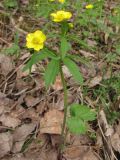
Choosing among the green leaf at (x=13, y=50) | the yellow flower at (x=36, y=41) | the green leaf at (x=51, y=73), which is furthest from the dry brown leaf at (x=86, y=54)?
the green leaf at (x=51, y=73)

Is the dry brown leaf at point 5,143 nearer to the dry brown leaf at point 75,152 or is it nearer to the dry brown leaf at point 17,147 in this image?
the dry brown leaf at point 17,147

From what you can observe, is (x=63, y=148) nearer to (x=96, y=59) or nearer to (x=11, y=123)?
(x=11, y=123)

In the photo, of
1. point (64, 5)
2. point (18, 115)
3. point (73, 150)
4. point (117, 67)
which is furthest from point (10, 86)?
point (64, 5)

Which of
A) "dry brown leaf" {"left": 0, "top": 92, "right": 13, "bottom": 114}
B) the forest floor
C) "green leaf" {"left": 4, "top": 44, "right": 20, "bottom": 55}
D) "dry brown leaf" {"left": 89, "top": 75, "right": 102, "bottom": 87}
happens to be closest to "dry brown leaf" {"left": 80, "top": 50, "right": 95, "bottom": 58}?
the forest floor

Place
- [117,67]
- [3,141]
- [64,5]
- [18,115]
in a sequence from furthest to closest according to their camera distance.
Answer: [64,5], [117,67], [18,115], [3,141]

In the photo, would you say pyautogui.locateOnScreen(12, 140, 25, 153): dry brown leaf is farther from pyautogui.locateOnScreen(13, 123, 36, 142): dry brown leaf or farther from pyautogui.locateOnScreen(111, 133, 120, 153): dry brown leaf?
pyautogui.locateOnScreen(111, 133, 120, 153): dry brown leaf

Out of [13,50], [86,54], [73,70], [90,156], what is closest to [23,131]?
[90,156]
